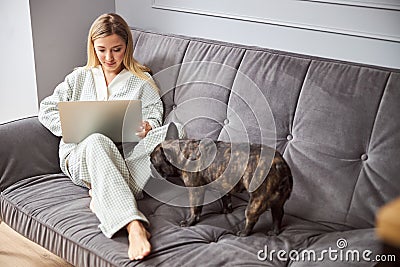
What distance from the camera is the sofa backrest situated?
1717mm

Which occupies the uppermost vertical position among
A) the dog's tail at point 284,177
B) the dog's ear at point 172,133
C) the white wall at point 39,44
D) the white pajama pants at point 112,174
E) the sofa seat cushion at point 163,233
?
the white wall at point 39,44

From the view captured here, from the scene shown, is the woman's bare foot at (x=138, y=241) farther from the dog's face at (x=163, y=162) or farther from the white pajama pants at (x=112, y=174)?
the dog's face at (x=163, y=162)

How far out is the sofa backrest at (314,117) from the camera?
67.6 inches

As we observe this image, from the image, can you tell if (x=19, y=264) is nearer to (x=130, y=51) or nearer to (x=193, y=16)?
(x=130, y=51)

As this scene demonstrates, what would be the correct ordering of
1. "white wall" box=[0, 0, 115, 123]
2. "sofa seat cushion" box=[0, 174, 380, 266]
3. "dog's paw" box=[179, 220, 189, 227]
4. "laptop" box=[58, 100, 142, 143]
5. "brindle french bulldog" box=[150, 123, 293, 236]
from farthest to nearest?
"white wall" box=[0, 0, 115, 123] < "laptop" box=[58, 100, 142, 143] < "dog's paw" box=[179, 220, 189, 227] < "brindle french bulldog" box=[150, 123, 293, 236] < "sofa seat cushion" box=[0, 174, 380, 266]

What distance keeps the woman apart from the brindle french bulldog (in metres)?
0.16

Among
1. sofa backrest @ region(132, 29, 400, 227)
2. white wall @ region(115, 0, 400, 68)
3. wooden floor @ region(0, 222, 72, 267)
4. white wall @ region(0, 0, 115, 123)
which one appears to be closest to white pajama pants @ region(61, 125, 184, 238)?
sofa backrest @ region(132, 29, 400, 227)

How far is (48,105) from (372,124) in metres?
1.32

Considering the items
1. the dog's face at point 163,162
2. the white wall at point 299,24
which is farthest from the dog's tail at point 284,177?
the white wall at point 299,24

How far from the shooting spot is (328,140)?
181 centimetres

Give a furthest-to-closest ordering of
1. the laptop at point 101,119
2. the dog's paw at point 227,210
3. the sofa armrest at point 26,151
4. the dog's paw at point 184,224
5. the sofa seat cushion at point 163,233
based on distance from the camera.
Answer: the sofa armrest at point 26,151 → the laptop at point 101,119 → the dog's paw at point 227,210 → the dog's paw at point 184,224 → the sofa seat cushion at point 163,233

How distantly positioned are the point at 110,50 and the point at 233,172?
2.64 feet

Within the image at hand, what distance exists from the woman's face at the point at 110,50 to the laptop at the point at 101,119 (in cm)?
27

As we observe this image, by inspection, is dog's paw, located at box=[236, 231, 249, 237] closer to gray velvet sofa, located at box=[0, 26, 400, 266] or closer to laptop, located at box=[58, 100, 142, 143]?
gray velvet sofa, located at box=[0, 26, 400, 266]
